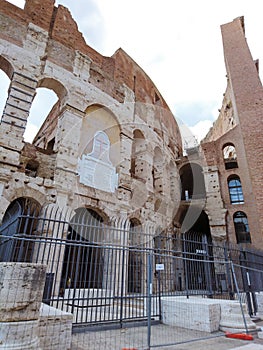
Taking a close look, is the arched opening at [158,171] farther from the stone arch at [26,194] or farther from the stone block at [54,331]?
the stone block at [54,331]

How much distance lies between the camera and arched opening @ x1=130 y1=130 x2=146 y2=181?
1446cm

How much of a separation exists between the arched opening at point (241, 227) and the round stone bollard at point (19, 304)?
44.8 feet

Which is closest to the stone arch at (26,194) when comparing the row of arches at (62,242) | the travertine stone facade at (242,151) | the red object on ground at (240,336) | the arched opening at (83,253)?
the row of arches at (62,242)

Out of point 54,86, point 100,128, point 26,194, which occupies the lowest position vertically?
point 26,194

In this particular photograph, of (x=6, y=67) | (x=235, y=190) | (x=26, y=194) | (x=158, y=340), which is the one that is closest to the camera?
(x=158, y=340)

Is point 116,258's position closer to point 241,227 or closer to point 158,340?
point 158,340

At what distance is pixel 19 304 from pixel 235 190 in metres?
15.1

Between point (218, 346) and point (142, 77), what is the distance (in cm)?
1654

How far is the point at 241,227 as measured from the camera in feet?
48.2

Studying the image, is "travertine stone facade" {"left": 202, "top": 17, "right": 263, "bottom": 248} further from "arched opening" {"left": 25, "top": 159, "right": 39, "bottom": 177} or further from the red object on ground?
"arched opening" {"left": 25, "top": 159, "right": 39, "bottom": 177}

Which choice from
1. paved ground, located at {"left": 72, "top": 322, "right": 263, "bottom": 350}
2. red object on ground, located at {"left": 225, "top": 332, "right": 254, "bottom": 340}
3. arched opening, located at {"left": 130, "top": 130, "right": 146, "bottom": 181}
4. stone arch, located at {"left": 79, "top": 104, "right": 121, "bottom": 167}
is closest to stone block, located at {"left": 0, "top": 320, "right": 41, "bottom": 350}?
paved ground, located at {"left": 72, "top": 322, "right": 263, "bottom": 350}

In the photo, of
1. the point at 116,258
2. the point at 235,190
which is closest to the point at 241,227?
the point at 235,190

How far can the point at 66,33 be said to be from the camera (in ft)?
39.5

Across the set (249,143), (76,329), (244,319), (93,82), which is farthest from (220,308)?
(249,143)
